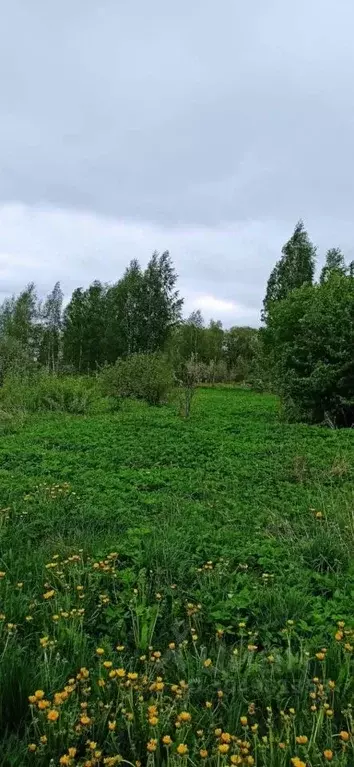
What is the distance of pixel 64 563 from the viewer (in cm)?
328

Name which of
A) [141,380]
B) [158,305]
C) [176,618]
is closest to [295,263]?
[158,305]

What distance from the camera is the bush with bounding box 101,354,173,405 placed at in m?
17.1

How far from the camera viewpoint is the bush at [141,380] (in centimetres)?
1709

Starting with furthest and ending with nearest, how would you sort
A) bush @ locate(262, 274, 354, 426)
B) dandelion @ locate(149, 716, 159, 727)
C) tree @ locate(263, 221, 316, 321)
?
tree @ locate(263, 221, 316, 321), bush @ locate(262, 274, 354, 426), dandelion @ locate(149, 716, 159, 727)

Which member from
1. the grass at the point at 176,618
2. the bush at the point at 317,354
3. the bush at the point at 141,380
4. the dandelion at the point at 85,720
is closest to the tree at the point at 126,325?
the bush at the point at 141,380

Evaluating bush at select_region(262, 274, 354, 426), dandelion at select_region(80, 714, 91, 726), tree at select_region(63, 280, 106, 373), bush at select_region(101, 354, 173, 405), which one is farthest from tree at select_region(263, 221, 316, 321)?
dandelion at select_region(80, 714, 91, 726)

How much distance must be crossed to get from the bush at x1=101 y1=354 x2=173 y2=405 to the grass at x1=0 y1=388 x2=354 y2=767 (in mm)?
11117

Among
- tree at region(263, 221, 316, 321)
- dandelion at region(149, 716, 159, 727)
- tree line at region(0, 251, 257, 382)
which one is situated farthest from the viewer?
tree line at region(0, 251, 257, 382)

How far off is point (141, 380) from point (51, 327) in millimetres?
30178

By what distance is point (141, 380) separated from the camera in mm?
17203

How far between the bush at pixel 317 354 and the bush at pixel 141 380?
16.6ft

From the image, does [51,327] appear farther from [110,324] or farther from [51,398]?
[51,398]

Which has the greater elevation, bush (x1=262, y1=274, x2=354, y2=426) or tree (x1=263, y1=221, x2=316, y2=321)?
tree (x1=263, y1=221, x2=316, y2=321)

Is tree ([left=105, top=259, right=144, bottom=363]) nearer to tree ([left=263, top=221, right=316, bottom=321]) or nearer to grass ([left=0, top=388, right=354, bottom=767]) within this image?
tree ([left=263, top=221, right=316, bottom=321])
